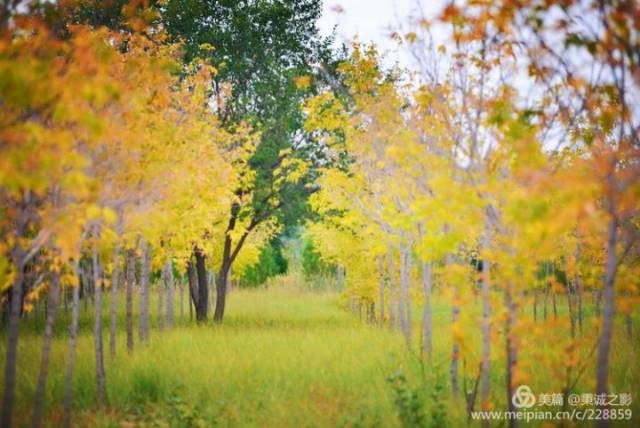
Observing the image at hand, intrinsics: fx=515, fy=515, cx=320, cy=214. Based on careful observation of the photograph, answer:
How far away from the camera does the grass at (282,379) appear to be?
740 cm

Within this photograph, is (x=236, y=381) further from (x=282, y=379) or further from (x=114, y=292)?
(x=114, y=292)

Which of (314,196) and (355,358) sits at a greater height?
(314,196)

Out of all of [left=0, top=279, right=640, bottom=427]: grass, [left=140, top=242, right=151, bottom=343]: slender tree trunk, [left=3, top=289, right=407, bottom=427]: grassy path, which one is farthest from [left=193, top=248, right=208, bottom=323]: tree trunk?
[left=140, top=242, right=151, bottom=343]: slender tree trunk

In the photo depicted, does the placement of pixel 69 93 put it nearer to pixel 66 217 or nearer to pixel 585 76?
pixel 66 217

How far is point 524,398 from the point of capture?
8.00 m

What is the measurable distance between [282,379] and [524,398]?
4217 millimetres

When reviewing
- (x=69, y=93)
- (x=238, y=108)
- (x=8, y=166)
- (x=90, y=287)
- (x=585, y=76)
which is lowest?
(x=90, y=287)

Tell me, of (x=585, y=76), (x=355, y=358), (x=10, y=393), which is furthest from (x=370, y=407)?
(x=585, y=76)

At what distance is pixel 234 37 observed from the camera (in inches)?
685

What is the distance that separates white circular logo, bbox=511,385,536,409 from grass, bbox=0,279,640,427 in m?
0.41

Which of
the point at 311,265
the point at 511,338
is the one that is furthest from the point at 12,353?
the point at 311,265

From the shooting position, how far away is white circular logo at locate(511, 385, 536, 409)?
7642 millimetres

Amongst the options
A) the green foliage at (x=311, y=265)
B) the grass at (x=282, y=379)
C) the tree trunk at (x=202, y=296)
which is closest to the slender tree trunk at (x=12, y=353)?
the grass at (x=282, y=379)

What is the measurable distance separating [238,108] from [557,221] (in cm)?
1550
